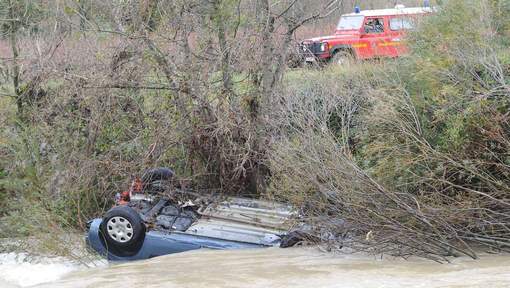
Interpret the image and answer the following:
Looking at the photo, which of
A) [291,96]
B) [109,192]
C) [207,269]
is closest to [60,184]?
[109,192]

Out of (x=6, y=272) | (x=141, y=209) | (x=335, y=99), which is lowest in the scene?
(x=6, y=272)

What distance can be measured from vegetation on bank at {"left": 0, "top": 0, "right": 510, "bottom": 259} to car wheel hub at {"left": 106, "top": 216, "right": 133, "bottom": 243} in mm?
1676

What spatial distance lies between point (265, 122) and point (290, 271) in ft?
12.5

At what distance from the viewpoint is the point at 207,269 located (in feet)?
25.1

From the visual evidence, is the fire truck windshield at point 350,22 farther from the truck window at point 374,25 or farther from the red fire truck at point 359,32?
the truck window at point 374,25

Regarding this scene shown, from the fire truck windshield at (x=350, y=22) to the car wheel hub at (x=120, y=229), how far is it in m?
12.5

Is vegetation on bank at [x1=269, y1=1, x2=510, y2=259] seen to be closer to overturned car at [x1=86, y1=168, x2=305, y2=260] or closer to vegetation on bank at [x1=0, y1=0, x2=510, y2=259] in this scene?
vegetation on bank at [x1=0, y1=0, x2=510, y2=259]

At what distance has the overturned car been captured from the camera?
29.1 feet

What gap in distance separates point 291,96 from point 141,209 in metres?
2.67

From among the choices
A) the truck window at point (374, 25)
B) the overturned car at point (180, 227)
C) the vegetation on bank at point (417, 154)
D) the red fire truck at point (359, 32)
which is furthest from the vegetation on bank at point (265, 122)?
the truck window at point (374, 25)

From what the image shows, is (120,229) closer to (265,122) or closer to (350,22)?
(265,122)

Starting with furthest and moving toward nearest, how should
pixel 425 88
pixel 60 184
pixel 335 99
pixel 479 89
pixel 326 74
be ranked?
1. pixel 60 184
2. pixel 326 74
3. pixel 335 99
4. pixel 425 88
5. pixel 479 89

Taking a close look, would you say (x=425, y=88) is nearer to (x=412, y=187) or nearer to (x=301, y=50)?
(x=412, y=187)

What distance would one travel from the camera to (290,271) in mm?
7320
